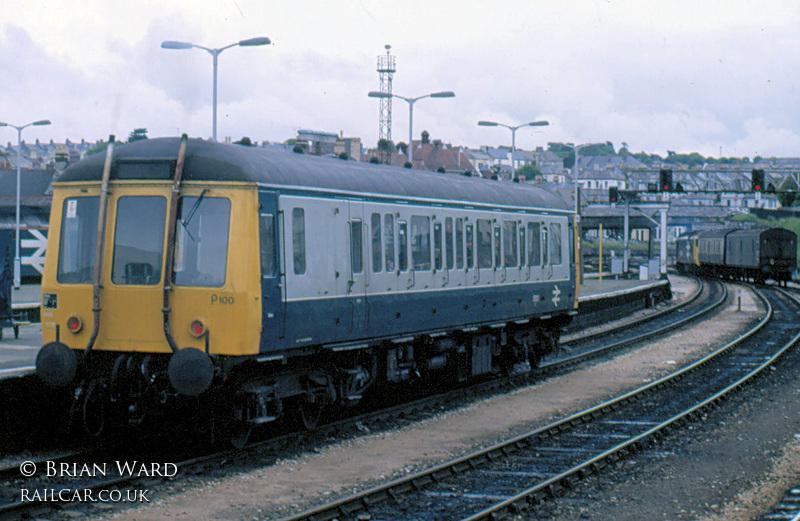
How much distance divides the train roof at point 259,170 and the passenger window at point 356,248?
1.58ft

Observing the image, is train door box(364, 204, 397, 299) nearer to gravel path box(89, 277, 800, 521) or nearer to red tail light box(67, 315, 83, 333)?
gravel path box(89, 277, 800, 521)

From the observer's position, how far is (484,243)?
18312 mm

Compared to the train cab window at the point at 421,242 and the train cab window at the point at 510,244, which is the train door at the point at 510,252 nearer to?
the train cab window at the point at 510,244

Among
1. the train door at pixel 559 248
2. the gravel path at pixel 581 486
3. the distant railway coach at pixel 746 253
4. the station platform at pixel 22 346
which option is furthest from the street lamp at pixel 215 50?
the distant railway coach at pixel 746 253

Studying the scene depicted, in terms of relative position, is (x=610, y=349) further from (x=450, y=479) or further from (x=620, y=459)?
(x=450, y=479)

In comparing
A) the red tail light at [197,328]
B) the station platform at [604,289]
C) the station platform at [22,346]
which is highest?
the red tail light at [197,328]

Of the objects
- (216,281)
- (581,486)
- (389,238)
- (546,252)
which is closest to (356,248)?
(389,238)

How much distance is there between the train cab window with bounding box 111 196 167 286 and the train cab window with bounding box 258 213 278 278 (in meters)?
1.07

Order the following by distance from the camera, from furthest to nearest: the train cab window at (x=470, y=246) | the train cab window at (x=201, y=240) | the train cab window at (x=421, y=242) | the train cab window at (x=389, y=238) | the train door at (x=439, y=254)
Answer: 1. the train cab window at (x=470, y=246)
2. the train door at (x=439, y=254)
3. the train cab window at (x=421, y=242)
4. the train cab window at (x=389, y=238)
5. the train cab window at (x=201, y=240)

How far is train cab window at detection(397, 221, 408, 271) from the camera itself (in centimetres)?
1557

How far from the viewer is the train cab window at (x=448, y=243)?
17.0 m

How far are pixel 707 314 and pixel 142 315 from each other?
30.6 m

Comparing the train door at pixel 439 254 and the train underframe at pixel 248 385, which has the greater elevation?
the train door at pixel 439 254

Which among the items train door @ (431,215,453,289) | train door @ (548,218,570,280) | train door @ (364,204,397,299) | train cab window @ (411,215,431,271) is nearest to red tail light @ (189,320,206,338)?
train door @ (364,204,397,299)
